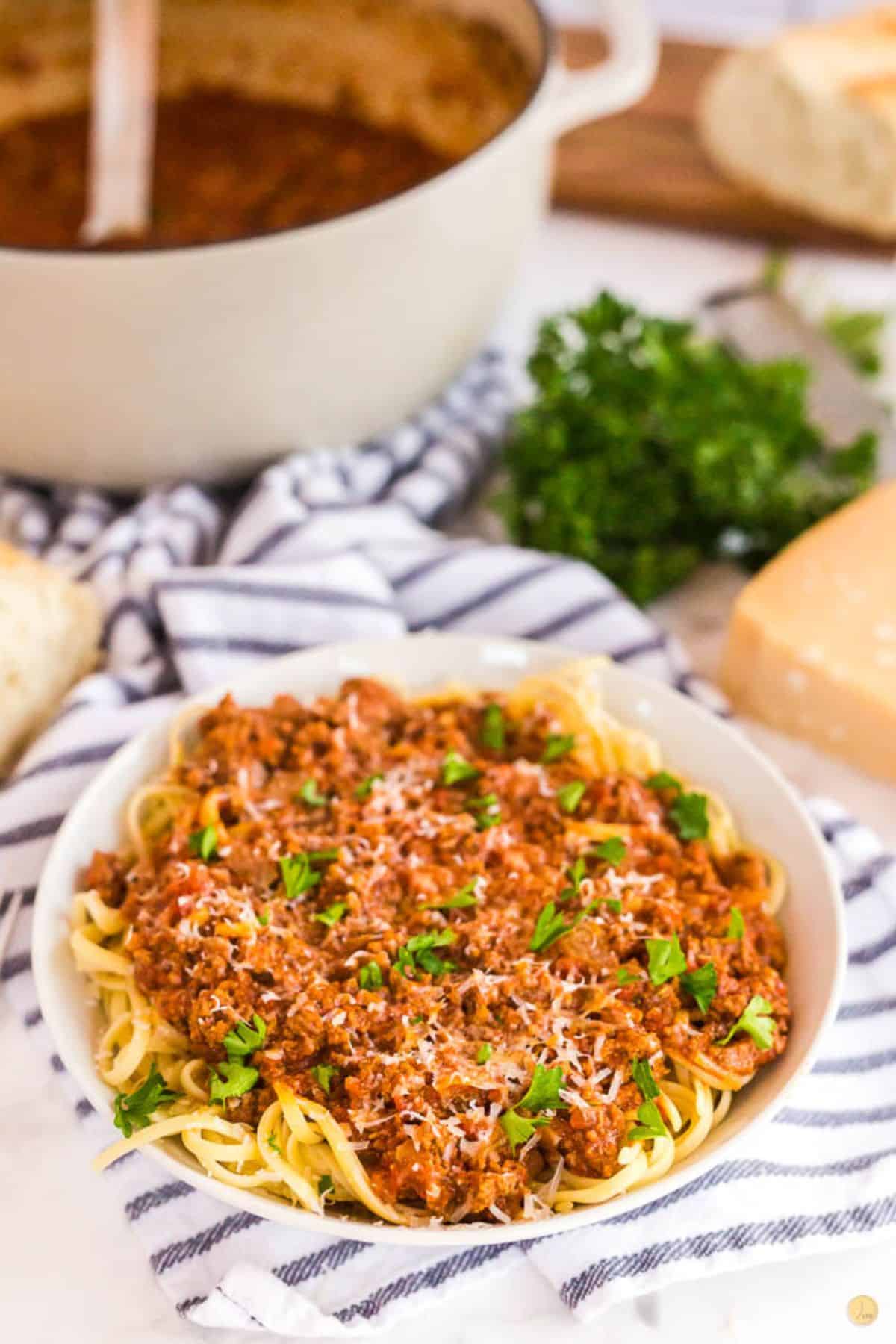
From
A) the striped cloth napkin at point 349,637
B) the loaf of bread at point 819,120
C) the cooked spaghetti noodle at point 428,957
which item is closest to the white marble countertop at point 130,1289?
the striped cloth napkin at point 349,637

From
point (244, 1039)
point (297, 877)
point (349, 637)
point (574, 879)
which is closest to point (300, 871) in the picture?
point (297, 877)

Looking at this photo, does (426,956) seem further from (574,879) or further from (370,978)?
(574,879)

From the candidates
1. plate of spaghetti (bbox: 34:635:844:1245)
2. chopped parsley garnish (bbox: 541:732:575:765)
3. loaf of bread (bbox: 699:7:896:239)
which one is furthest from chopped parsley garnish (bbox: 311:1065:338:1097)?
loaf of bread (bbox: 699:7:896:239)

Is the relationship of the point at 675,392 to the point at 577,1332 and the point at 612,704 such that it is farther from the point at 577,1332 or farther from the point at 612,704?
the point at 577,1332

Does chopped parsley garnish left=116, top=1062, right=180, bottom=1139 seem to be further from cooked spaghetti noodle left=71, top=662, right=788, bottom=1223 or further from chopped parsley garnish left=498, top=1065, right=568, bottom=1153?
chopped parsley garnish left=498, top=1065, right=568, bottom=1153

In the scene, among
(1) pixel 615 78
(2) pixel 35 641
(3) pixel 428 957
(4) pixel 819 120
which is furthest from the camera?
(4) pixel 819 120

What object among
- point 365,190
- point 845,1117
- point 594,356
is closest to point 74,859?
point 845,1117
